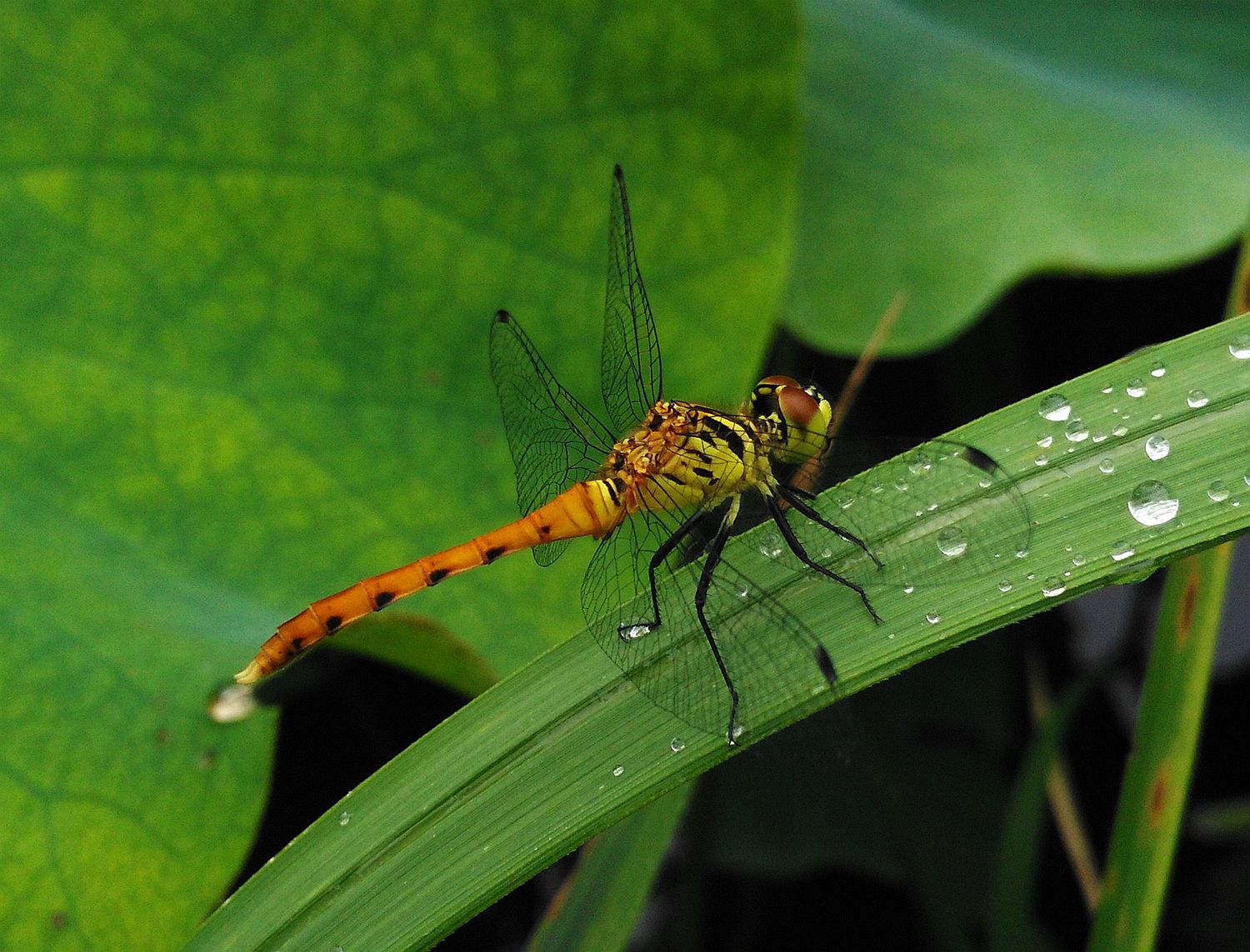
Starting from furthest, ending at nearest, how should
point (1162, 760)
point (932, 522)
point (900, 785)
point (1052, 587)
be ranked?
point (900, 785)
point (1162, 760)
point (932, 522)
point (1052, 587)

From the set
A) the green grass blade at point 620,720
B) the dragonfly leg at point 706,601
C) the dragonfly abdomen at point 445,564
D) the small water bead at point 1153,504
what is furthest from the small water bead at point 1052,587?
the dragonfly abdomen at point 445,564

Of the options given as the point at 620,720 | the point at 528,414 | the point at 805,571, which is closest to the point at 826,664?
the point at 805,571

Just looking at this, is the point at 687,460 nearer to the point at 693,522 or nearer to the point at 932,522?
the point at 693,522

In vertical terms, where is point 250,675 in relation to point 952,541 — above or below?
above

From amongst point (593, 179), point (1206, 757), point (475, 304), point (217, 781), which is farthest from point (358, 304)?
point (1206, 757)

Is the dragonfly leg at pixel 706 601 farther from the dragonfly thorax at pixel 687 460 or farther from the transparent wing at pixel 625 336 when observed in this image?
the transparent wing at pixel 625 336

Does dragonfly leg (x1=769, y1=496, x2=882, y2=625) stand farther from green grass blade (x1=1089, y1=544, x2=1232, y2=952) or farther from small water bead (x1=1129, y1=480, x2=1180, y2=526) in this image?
green grass blade (x1=1089, y1=544, x2=1232, y2=952)

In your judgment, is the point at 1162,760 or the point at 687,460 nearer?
the point at 1162,760

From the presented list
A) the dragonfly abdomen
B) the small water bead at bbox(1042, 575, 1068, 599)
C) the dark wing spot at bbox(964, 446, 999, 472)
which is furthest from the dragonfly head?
the small water bead at bbox(1042, 575, 1068, 599)
